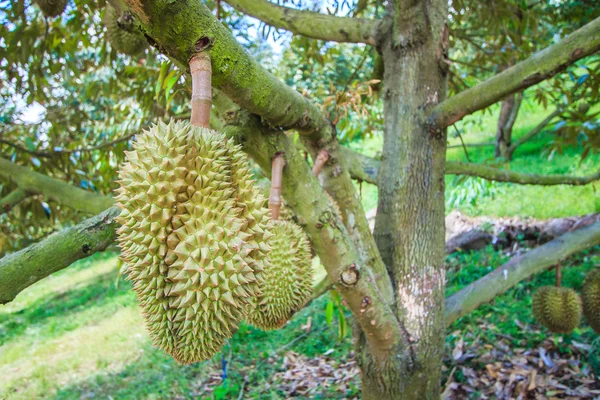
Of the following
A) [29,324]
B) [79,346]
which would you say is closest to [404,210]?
[79,346]

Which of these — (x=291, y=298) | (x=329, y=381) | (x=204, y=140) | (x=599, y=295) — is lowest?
(x=329, y=381)

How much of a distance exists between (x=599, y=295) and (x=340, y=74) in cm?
457

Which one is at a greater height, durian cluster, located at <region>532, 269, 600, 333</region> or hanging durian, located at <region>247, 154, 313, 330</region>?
hanging durian, located at <region>247, 154, 313, 330</region>

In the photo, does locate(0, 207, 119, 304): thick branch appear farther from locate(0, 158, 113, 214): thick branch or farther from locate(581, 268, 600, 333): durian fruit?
locate(581, 268, 600, 333): durian fruit

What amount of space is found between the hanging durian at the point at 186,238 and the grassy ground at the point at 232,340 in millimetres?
1254

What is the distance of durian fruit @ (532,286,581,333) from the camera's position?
2467 mm

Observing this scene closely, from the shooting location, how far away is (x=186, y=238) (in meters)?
0.84

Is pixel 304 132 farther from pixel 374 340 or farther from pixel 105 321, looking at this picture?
pixel 105 321

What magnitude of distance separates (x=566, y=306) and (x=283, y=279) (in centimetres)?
199

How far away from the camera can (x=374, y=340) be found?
1620 mm

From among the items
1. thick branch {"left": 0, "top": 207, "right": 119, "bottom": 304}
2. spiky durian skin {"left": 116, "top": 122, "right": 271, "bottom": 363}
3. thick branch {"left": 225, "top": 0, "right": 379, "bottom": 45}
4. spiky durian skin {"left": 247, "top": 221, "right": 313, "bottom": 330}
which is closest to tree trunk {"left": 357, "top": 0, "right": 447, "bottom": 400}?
thick branch {"left": 225, "top": 0, "right": 379, "bottom": 45}

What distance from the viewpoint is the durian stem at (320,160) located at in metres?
1.46

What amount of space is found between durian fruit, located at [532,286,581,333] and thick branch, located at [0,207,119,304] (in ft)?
7.86

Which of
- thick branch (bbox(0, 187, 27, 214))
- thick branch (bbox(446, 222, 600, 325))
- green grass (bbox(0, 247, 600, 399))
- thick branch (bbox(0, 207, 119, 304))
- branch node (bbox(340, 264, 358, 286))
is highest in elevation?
thick branch (bbox(0, 187, 27, 214))
